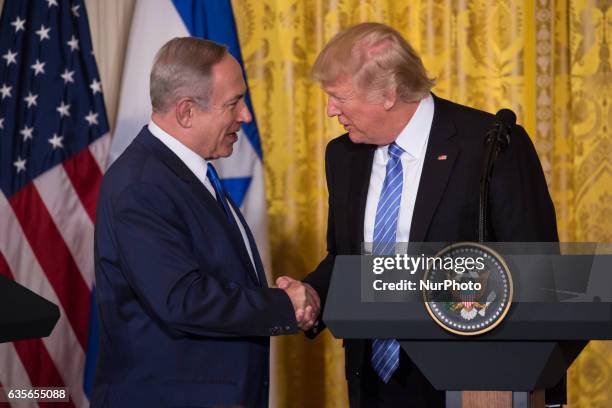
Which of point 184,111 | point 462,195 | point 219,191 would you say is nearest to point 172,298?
point 219,191

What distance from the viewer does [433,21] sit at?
429 centimetres

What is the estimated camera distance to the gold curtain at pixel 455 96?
13.9ft

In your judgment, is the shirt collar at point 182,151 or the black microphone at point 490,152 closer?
the black microphone at point 490,152

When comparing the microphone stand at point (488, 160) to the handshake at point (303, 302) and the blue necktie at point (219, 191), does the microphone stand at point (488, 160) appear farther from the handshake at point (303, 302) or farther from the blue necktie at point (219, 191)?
the blue necktie at point (219, 191)

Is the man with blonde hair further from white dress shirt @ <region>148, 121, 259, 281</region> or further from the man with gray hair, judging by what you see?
white dress shirt @ <region>148, 121, 259, 281</region>

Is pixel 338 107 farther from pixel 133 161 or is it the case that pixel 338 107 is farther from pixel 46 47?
pixel 46 47

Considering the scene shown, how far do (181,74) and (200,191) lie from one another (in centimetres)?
36

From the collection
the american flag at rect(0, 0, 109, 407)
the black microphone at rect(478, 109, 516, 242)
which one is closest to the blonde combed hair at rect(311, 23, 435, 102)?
the black microphone at rect(478, 109, 516, 242)

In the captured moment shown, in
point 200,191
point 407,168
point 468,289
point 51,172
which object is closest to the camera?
point 468,289

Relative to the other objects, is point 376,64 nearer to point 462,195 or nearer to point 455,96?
point 462,195

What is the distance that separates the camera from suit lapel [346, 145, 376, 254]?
2850 millimetres

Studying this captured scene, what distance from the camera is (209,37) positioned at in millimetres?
4121

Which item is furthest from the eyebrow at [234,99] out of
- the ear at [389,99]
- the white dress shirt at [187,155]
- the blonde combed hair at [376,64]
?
the ear at [389,99]

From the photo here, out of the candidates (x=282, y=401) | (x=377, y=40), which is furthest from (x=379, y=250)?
(x=282, y=401)
